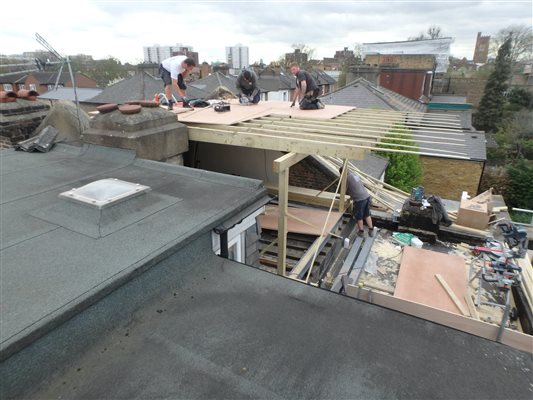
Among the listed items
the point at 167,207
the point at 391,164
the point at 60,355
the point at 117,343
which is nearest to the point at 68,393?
the point at 60,355

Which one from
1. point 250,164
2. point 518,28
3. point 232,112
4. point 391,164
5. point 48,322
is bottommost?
point 391,164

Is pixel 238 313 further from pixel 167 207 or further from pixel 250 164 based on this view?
pixel 250 164

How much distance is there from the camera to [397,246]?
8.12 m

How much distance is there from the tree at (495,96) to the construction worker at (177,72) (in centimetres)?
4312

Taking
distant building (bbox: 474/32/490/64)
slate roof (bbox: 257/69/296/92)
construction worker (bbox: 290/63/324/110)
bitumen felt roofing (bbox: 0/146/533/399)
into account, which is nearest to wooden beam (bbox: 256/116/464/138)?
construction worker (bbox: 290/63/324/110)

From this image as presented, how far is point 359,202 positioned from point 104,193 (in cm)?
611

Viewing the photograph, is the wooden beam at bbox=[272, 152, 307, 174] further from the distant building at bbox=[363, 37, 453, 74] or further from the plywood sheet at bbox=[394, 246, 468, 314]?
the distant building at bbox=[363, 37, 453, 74]

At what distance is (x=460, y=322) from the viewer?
4.49 meters

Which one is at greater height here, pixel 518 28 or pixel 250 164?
pixel 518 28

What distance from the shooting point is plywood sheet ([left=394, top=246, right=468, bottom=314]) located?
6.12m

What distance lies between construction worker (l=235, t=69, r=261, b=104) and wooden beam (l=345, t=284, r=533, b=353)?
6561 mm

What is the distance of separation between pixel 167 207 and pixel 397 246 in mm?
6037

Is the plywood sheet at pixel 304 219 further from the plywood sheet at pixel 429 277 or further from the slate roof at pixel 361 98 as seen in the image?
the slate roof at pixel 361 98

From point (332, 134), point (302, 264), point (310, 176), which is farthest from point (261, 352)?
point (310, 176)
